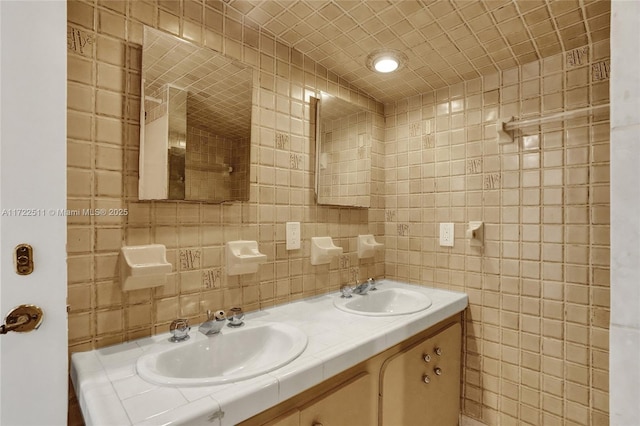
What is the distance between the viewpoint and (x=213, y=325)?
1.11m

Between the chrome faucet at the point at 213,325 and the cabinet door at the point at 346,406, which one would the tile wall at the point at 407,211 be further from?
the cabinet door at the point at 346,406

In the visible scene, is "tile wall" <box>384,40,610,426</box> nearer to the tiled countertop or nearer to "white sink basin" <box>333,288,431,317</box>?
"white sink basin" <box>333,288,431,317</box>

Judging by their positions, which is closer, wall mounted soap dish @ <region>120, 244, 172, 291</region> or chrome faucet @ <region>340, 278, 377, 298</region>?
wall mounted soap dish @ <region>120, 244, 172, 291</region>

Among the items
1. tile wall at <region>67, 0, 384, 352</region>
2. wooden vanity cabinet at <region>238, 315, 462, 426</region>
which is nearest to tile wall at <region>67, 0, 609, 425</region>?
tile wall at <region>67, 0, 384, 352</region>

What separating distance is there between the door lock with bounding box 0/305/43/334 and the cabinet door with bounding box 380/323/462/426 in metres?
1.01

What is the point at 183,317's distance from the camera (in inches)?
46.0

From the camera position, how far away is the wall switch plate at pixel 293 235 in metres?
1.51

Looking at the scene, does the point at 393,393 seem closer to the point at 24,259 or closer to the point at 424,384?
the point at 424,384

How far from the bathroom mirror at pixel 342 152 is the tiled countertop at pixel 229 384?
679mm

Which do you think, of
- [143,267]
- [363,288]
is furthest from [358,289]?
[143,267]

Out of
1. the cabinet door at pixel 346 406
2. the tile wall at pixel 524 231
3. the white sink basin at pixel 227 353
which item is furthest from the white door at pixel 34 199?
the tile wall at pixel 524 231

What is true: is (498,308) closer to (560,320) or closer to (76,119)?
(560,320)

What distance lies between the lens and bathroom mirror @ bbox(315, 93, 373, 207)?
1.65m

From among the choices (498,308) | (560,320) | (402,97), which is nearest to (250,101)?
(402,97)
